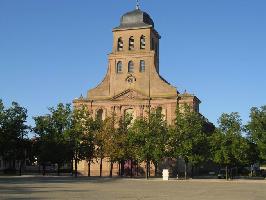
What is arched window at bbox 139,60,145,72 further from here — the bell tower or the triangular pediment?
the triangular pediment

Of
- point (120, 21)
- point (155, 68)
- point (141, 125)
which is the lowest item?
point (141, 125)

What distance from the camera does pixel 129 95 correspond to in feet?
280

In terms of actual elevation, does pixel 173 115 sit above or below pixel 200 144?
above

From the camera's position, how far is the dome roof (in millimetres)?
88188

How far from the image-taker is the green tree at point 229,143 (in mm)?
66250

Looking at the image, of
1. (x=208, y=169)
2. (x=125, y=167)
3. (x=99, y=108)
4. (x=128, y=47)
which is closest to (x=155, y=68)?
(x=128, y=47)

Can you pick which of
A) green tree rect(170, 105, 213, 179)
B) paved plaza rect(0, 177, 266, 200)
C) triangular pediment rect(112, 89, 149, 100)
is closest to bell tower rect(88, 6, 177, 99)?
triangular pediment rect(112, 89, 149, 100)

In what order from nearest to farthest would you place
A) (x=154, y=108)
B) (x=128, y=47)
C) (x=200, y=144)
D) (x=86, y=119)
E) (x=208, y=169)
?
(x=200, y=144) → (x=86, y=119) → (x=154, y=108) → (x=128, y=47) → (x=208, y=169)

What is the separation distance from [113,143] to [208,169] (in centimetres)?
3286

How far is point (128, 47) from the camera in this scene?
8862 centimetres

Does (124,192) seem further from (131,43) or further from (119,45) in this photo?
(119,45)

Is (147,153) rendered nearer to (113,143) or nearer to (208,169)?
(113,143)

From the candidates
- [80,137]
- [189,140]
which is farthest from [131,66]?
[189,140]

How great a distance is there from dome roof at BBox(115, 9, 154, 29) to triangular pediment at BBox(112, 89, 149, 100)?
1206cm
